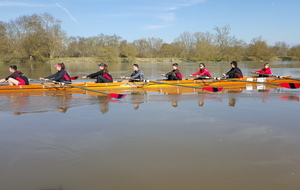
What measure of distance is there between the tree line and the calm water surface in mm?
36359

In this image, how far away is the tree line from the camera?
1575 inches

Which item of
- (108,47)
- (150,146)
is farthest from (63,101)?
(108,47)

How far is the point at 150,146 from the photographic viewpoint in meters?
4.23

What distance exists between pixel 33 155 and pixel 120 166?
4.67 feet

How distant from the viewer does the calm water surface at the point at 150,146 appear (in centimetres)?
317

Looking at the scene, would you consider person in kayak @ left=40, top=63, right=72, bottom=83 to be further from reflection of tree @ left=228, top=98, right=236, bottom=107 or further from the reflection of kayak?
reflection of tree @ left=228, top=98, right=236, bottom=107

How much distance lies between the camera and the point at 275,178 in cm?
316

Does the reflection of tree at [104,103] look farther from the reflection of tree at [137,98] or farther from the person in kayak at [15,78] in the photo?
the person in kayak at [15,78]

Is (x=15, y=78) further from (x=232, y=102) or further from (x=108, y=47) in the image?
(x=108, y=47)

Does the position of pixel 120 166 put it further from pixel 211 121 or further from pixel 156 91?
pixel 156 91

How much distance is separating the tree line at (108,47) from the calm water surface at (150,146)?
3636cm

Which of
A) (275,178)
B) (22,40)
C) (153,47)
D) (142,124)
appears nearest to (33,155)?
(142,124)

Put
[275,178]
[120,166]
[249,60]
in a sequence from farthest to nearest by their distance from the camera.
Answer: [249,60], [120,166], [275,178]

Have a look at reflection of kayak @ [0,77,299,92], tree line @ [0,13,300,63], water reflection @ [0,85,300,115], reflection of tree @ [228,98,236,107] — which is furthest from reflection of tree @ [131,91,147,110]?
tree line @ [0,13,300,63]
